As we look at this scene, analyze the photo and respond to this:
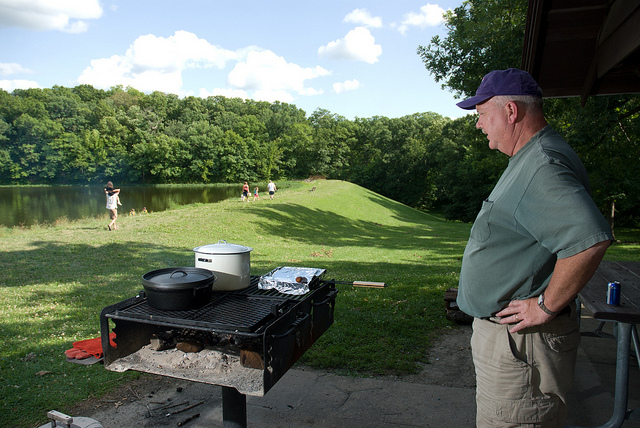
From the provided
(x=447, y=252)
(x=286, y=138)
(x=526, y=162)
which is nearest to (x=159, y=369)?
(x=526, y=162)

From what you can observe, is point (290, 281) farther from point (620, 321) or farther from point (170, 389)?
point (620, 321)

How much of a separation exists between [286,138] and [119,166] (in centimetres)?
3099

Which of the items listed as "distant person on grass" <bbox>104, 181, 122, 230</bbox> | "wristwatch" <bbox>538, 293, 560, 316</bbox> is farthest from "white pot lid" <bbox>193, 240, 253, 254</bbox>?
"distant person on grass" <bbox>104, 181, 122, 230</bbox>

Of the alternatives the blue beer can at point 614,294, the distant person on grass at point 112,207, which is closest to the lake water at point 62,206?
the distant person on grass at point 112,207

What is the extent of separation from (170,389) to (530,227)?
336cm

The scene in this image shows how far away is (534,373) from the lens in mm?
1852

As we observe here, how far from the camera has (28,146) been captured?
62094mm

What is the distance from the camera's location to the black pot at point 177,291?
2479 millimetres

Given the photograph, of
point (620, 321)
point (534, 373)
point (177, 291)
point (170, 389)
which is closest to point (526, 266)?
point (534, 373)

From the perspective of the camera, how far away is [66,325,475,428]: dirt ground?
3.42 m

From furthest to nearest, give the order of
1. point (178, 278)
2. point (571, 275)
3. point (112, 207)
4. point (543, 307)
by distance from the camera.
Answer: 1. point (112, 207)
2. point (178, 278)
3. point (543, 307)
4. point (571, 275)

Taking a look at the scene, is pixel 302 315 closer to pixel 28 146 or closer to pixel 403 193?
pixel 403 193

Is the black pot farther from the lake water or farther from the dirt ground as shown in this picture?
the lake water

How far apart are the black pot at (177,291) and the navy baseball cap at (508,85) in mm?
1865
